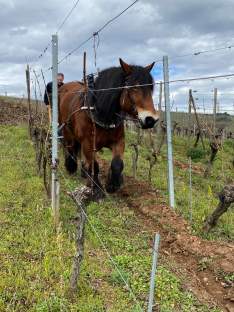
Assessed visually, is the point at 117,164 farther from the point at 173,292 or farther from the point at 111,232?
the point at 173,292

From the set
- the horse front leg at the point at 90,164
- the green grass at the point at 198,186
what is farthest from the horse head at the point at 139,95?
the green grass at the point at 198,186

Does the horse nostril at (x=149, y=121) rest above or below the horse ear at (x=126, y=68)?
below

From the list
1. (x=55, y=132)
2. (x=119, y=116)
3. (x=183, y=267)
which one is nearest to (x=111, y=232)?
(x=183, y=267)

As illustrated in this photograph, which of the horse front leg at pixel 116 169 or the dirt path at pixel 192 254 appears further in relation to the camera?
the horse front leg at pixel 116 169

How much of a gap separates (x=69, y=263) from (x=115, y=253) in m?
0.66

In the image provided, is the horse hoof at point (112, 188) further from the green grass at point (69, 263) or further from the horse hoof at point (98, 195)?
the green grass at point (69, 263)

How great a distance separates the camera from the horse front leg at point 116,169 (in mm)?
7762

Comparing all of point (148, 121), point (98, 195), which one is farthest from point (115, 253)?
point (98, 195)

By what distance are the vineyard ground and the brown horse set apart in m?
0.71

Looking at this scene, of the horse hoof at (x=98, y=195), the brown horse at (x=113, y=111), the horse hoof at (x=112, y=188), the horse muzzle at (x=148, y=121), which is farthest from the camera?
the horse hoof at (x=112, y=188)

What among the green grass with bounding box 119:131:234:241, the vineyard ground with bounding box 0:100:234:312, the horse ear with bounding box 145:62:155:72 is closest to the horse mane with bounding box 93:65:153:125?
the horse ear with bounding box 145:62:155:72

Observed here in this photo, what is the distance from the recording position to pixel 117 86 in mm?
7465

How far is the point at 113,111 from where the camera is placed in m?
7.59

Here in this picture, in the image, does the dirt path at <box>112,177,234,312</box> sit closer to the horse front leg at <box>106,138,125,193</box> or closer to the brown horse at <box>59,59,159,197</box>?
the horse front leg at <box>106,138,125,193</box>
